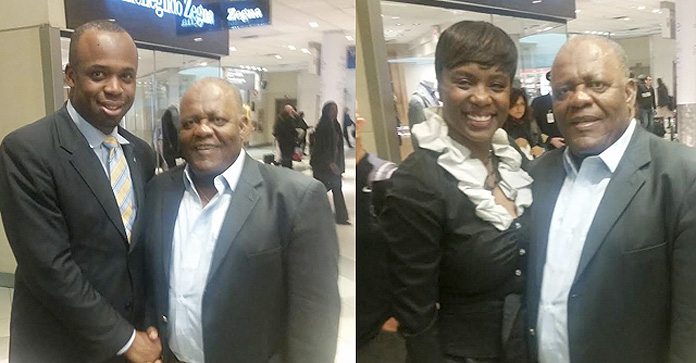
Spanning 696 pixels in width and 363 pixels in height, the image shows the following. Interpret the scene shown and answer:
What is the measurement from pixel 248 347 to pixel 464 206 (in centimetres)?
95

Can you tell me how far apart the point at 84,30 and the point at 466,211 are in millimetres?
1480

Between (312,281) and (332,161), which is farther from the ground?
(332,161)

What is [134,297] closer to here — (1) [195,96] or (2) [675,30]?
(1) [195,96]

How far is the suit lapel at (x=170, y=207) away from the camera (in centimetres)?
209

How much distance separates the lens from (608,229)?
6.28 feet

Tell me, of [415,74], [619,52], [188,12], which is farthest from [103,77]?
[619,52]

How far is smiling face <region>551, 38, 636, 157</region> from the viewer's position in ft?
6.20

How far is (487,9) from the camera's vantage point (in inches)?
79.6

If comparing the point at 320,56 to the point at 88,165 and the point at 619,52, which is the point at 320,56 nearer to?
the point at 88,165

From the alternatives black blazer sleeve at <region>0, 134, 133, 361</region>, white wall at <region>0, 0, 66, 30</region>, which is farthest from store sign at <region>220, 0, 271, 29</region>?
black blazer sleeve at <region>0, 134, 133, 361</region>

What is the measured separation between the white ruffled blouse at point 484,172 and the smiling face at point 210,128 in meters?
0.69

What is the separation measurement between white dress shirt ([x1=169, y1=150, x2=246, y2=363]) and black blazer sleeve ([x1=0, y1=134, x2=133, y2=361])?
0.23 meters

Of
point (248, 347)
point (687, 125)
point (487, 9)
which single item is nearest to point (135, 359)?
point (248, 347)

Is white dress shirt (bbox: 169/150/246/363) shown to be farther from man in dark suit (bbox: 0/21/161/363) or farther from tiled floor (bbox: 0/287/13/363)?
tiled floor (bbox: 0/287/13/363)
